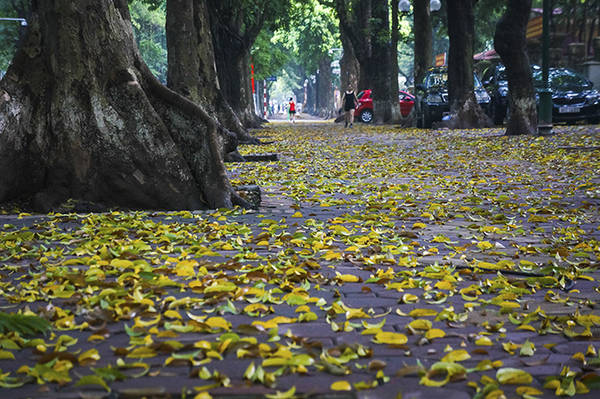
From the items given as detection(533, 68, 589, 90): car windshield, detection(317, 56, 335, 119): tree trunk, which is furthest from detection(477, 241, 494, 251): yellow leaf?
detection(317, 56, 335, 119): tree trunk

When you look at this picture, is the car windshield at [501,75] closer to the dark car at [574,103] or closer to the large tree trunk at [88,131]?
the dark car at [574,103]

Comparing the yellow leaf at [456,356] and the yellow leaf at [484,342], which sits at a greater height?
the yellow leaf at [456,356]

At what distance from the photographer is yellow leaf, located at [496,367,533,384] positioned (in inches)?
121

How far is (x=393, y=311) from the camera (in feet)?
13.5

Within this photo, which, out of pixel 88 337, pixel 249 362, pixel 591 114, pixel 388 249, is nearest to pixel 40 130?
pixel 388 249

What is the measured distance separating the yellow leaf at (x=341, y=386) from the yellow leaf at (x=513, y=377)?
60 centimetres

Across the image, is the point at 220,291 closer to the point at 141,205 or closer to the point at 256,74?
the point at 141,205

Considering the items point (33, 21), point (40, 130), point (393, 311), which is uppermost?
point (33, 21)

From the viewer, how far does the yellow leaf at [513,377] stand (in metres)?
3.07

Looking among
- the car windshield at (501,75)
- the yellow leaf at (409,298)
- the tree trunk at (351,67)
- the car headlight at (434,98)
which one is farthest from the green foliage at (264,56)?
the yellow leaf at (409,298)

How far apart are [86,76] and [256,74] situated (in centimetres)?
4065

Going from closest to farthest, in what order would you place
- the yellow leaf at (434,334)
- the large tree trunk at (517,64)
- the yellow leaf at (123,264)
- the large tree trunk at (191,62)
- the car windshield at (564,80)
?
the yellow leaf at (434,334)
the yellow leaf at (123,264)
the large tree trunk at (191,62)
the large tree trunk at (517,64)
the car windshield at (564,80)

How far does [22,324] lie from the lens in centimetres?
359

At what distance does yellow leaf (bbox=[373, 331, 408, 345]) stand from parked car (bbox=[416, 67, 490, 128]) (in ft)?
78.8
